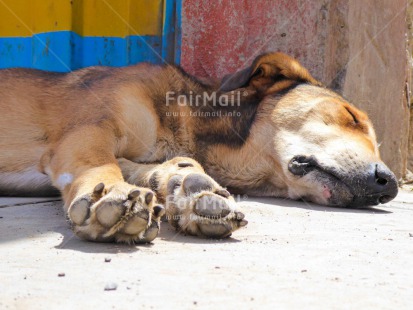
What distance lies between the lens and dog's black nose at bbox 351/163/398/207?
3578mm

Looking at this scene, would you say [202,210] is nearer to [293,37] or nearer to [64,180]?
[64,180]

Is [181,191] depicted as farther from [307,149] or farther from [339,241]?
[307,149]

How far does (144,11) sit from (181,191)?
311cm

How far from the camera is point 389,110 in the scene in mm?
5375

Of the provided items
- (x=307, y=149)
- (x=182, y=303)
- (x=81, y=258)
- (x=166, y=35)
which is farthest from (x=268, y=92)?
(x=182, y=303)

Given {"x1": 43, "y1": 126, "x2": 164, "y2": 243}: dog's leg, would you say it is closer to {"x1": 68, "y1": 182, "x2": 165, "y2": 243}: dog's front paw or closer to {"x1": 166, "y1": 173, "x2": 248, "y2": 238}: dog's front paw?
{"x1": 68, "y1": 182, "x2": 165, "y2": 243}: dog's front paw

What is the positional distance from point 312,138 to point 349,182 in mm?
357

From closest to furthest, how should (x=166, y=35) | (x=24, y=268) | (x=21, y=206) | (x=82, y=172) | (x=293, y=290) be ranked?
(x=293, y=290) → (x=24, y=268) → (x=82, y=172) → (x=21, y=206) → (x=166, y=35)

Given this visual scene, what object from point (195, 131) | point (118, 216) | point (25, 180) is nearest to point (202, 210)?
point (118, 216)

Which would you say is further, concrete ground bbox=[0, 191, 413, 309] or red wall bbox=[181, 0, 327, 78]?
red wall bbox=[181, 0, 327, 78]

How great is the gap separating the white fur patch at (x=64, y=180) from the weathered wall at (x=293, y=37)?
6.43ft

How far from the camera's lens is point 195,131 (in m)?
3.97

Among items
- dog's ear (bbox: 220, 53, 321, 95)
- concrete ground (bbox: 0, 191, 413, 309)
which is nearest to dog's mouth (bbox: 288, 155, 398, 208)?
concrete ground (bbox: 0, 191, 413, 309)

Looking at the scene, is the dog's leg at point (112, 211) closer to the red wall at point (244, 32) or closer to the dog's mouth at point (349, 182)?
the dog's mouth at point (349, 182)
